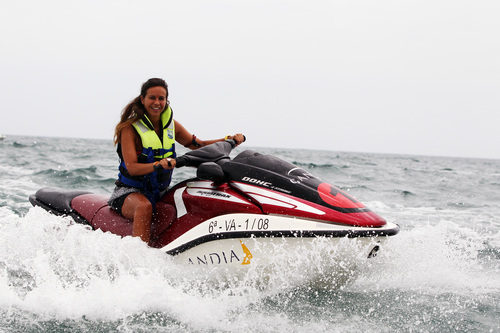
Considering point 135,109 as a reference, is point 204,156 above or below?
below

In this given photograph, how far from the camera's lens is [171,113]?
3.81 meters

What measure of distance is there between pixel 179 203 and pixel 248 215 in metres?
0.64

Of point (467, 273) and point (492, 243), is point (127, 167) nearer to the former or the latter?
point (467, 273)

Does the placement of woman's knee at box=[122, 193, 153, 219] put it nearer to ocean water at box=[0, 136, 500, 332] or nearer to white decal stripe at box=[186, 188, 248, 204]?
ocean water at box=[0, 136, 500, 332]

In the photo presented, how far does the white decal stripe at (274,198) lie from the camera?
306 cm

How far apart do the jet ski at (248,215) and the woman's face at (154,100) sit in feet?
1.43

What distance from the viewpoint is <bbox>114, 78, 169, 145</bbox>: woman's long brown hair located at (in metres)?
3.59

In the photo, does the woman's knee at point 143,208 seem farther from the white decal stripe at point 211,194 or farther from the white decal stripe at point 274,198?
the white decal stripe at point 274,198

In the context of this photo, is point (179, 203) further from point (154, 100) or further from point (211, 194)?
point (154, 100)

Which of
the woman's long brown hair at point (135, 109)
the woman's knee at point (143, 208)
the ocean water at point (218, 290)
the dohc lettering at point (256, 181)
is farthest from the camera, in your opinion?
the woman's long brown hair at point (135, 109)

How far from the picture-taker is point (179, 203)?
11.6ft

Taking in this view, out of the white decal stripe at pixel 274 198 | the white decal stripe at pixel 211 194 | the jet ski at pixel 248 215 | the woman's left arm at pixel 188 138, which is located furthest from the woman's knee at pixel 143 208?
the woman's left arm at pixel 188 138

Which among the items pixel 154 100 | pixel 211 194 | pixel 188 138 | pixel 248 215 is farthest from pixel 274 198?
pixel 188 138

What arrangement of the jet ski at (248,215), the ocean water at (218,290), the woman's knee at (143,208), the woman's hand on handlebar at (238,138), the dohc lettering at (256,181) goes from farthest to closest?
the woman's hand on handlebar at (238,138) → the woman's knee at (143,208) → the dohc lettering at (256,181) → the jet ski at (248,215) → the ocean water at (218,290)
